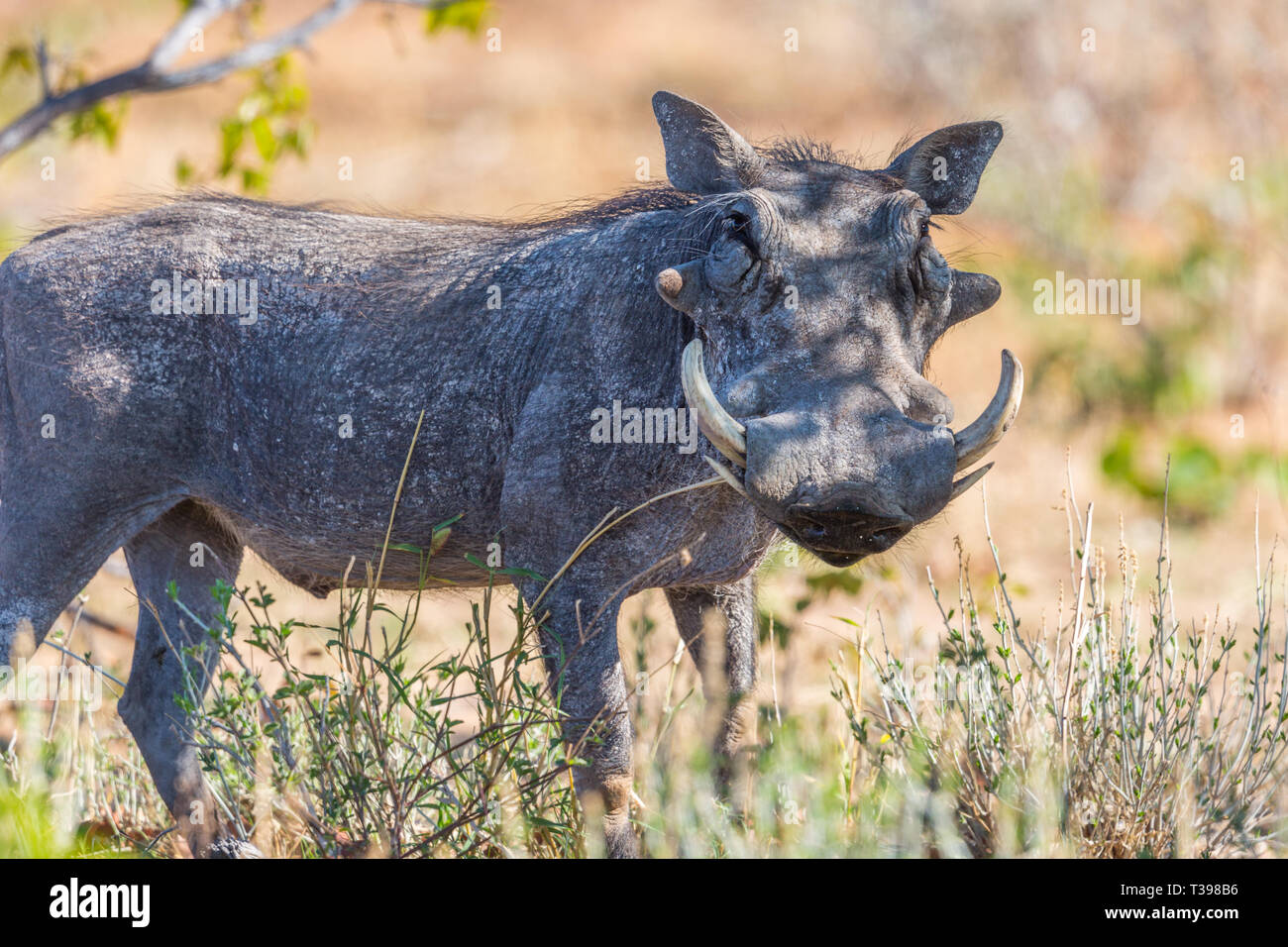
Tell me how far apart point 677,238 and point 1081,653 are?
1421mm

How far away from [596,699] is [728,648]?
662 millimetres

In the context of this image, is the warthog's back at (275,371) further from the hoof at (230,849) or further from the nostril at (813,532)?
the nostril at (813,532)

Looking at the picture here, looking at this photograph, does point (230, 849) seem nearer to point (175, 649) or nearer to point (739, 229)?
point (175, 649)

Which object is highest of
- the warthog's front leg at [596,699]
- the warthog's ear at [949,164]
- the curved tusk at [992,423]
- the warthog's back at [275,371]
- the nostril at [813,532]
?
the warthog's ear at [949,164]

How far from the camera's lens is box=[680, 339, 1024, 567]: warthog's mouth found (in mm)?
2715

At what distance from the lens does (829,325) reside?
9.73ft

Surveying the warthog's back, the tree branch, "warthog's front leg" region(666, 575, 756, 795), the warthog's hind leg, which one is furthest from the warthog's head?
the tree branch

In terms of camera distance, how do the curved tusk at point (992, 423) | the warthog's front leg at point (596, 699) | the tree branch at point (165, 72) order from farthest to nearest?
the tree branch at point (165, 72) → the warthog's front leg at point (596, 699) → the curved tusk at point (992, 423)

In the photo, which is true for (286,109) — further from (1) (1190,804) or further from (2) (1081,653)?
(1) (1190,804)

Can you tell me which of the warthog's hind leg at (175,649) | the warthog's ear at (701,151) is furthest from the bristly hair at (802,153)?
the warthog's hind leg at (175,649)

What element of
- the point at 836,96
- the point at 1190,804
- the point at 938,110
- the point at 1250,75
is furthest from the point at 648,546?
the point at 836,96

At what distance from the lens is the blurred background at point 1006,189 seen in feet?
19.0

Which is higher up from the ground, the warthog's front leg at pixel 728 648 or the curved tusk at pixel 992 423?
the curved tusk at pixel 992 423

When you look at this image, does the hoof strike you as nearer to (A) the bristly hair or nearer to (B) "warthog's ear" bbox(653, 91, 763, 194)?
(B) "warthog's ear" bbox(653, 91, 763, 194)
